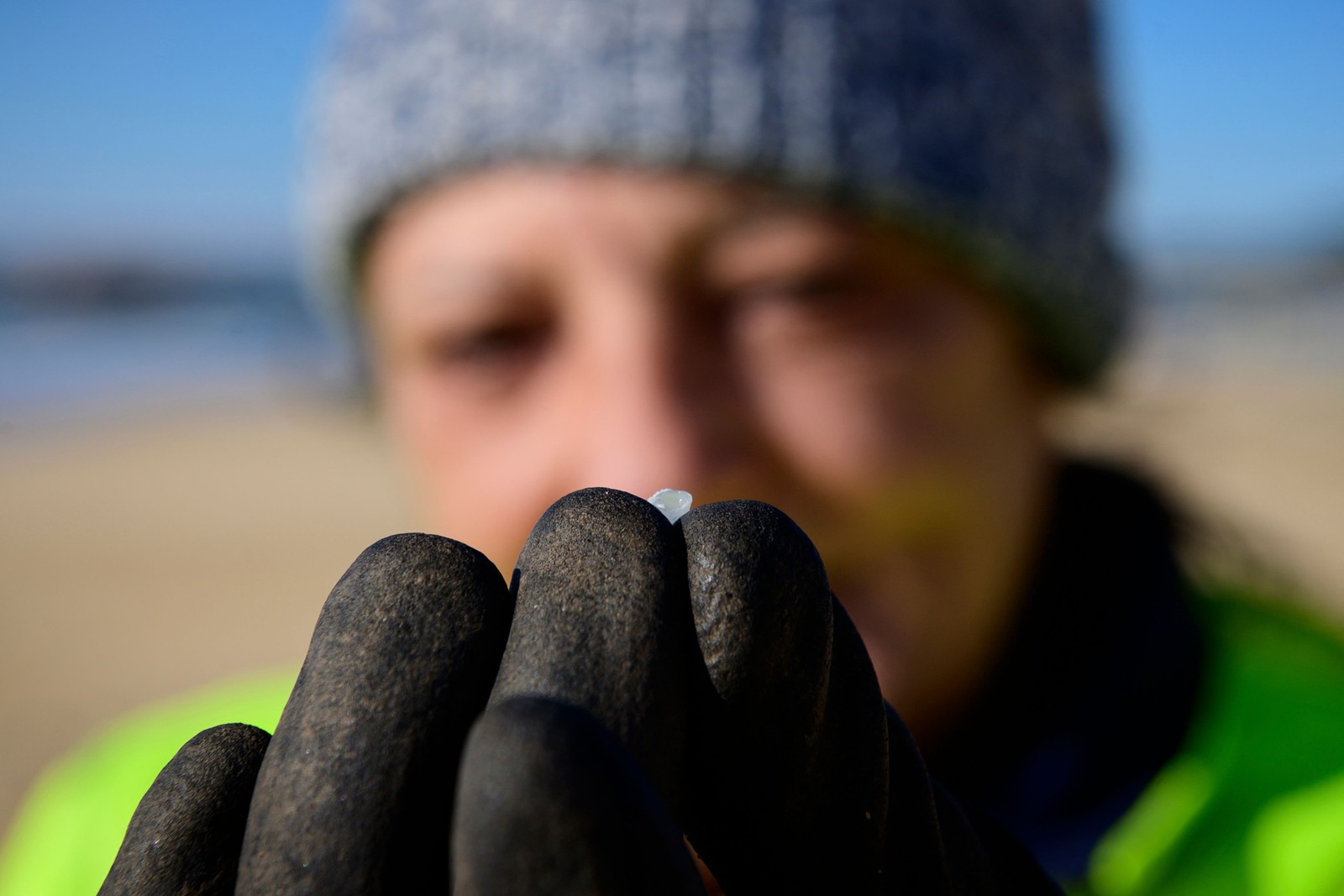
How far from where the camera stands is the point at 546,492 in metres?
1.78

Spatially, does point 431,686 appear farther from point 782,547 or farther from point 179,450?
point 179,450

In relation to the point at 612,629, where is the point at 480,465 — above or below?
below

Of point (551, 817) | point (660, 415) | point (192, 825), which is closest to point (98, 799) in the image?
point (660, 415)

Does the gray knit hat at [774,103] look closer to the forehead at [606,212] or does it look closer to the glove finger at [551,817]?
the forehead at [606,212]

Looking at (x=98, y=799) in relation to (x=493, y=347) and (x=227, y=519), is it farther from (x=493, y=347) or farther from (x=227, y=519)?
(x=227, y=519)

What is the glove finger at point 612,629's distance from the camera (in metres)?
0.57

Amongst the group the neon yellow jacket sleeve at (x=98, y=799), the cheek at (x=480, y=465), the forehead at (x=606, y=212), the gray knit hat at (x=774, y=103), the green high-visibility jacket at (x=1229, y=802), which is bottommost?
the neon yellow jacket sleeve at (x=98, y=799)

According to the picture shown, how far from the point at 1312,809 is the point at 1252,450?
8708mm

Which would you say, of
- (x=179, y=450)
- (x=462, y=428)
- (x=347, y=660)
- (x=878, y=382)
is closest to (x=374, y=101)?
(x=462, y=428)

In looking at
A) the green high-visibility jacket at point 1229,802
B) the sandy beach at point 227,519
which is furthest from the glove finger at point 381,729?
the sandy beach at point 227,519

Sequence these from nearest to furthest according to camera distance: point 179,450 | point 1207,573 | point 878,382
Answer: point 878,382
point 1207,573
point 179,450

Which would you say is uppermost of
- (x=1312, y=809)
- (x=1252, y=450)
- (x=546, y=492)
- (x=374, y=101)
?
(x=374, y=101)

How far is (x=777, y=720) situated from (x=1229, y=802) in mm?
1607

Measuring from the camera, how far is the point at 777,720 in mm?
621
